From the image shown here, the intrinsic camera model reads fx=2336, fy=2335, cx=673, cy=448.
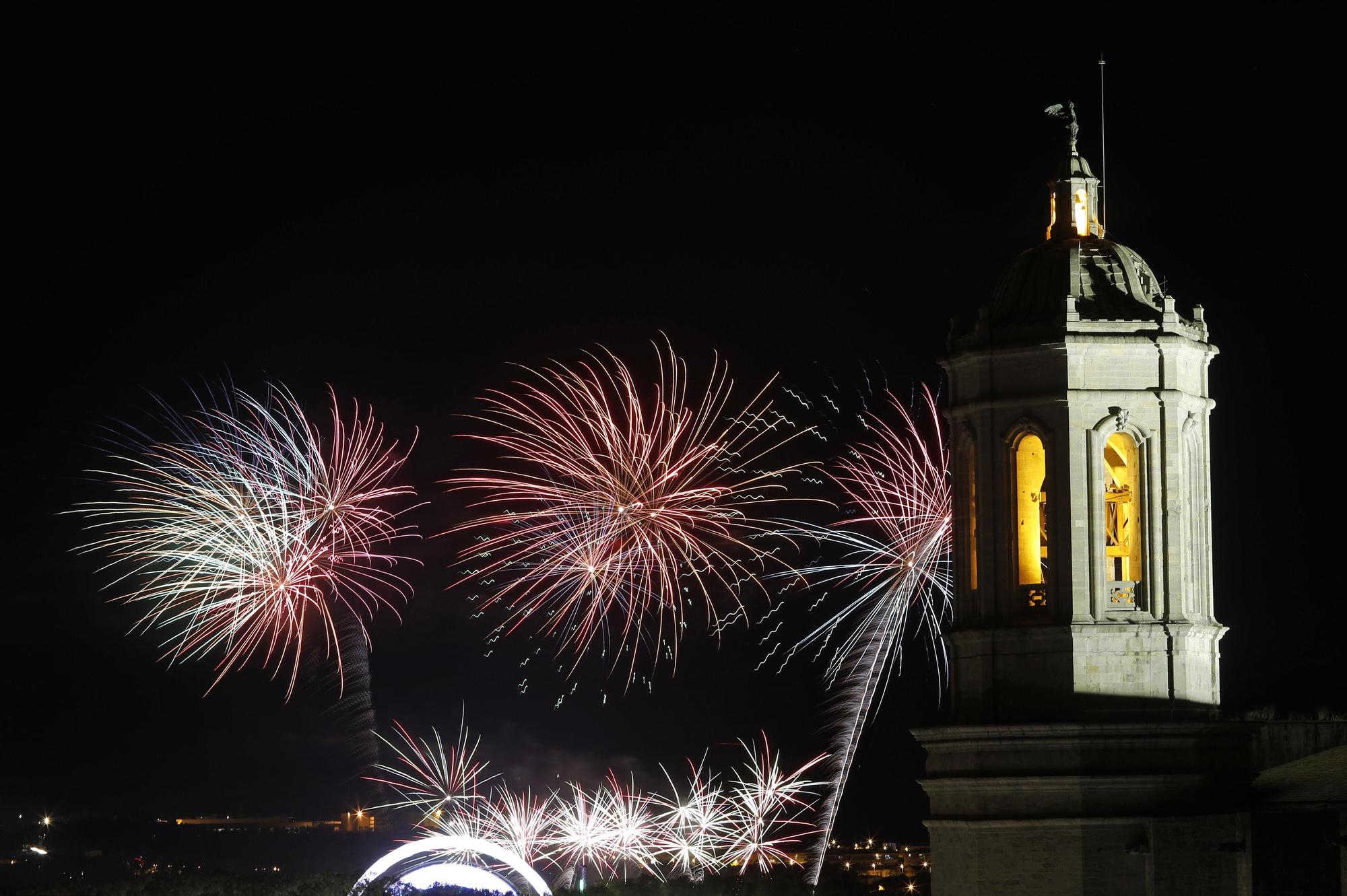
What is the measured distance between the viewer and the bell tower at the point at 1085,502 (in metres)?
49.1

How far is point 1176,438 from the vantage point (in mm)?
49469

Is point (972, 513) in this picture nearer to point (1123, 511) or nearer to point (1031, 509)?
point (1031, 509)

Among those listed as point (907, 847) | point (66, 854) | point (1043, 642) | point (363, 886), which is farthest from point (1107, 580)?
point (66, 854)

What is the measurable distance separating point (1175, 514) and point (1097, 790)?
20.0 feet

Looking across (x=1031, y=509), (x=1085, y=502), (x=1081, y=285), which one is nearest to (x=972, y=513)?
(x=1031, y=509)

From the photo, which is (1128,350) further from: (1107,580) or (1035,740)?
(1035,740)

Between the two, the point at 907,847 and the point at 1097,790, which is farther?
the point at 907,847

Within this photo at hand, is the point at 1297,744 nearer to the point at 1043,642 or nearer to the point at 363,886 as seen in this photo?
the point at 1043,642

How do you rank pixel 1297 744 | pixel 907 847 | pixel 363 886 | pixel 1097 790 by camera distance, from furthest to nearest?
1. pixel 907 847
2. pixel 363 886
3. pixel 1297 744
4. pixel 1097 790

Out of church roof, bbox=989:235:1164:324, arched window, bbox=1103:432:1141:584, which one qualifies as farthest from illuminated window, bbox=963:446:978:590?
church roof, bbox=989:235:1164:324

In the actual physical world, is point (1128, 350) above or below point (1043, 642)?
above

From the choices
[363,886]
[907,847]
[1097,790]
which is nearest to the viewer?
[1097,790]

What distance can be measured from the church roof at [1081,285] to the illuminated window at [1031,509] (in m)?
2.87

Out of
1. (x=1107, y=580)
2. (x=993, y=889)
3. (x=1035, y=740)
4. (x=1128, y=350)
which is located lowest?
(x=993, y=889)
